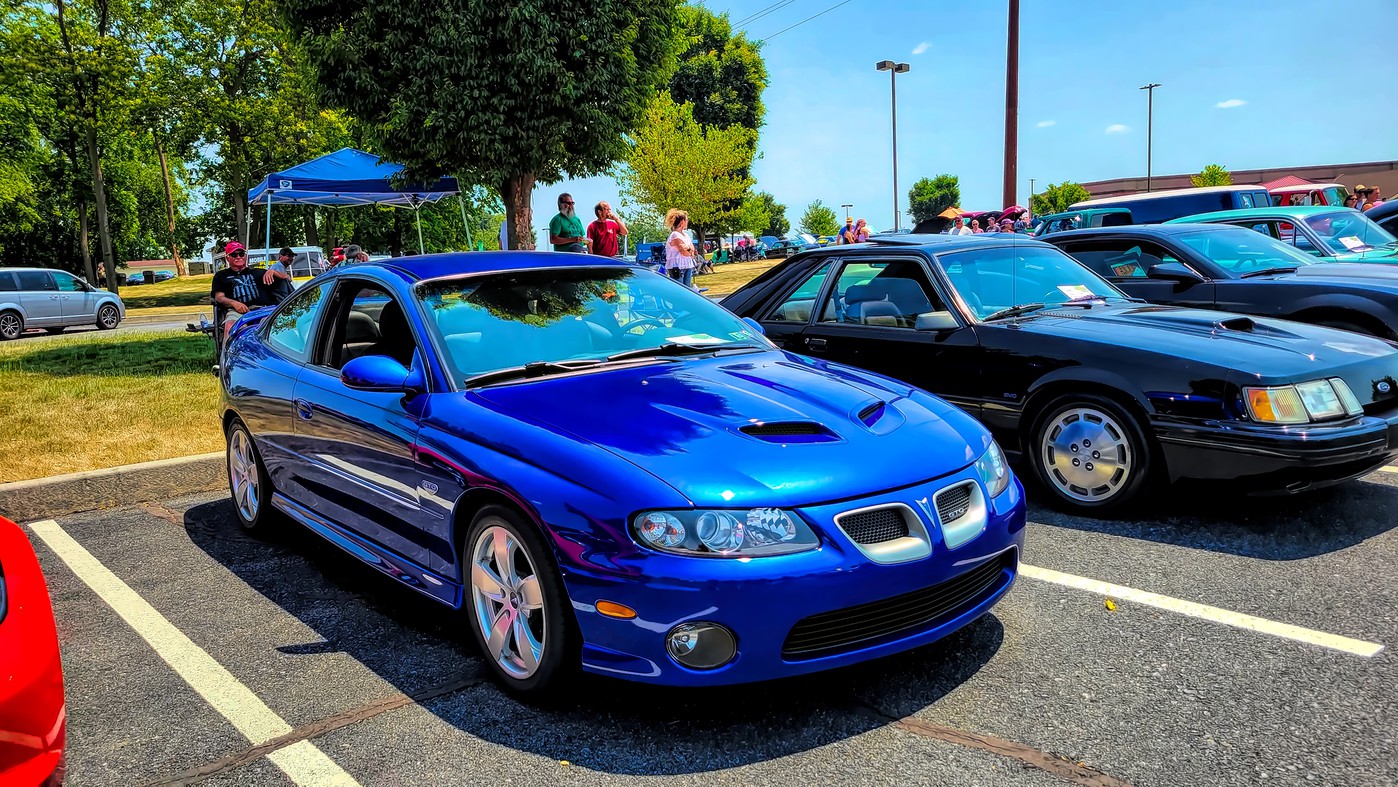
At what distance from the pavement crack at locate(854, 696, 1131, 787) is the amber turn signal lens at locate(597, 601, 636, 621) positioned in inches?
31.6

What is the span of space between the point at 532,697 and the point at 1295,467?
135 inches

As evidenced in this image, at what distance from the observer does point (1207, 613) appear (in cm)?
356

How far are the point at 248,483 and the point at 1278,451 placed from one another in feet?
16.3

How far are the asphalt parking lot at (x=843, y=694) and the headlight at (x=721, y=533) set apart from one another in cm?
58

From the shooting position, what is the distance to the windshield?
435 inches

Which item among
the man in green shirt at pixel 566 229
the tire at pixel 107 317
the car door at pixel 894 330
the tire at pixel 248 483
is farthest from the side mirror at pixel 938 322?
the tire at pixel 107 317

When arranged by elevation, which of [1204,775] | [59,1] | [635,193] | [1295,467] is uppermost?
[59,1]

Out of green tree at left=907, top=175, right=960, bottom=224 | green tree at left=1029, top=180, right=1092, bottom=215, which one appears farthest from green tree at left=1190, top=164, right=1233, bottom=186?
green tree at left=907, top=175, right=960, bottom=224

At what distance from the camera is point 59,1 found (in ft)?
105

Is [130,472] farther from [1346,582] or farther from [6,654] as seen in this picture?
[1346,582]

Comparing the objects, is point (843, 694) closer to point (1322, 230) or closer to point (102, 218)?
point (1322, 230)

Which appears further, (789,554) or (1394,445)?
(1394,445)

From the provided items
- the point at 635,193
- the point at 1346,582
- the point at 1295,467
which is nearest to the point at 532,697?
the point at 1346,582

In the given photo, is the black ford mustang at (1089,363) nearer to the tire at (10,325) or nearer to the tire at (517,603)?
the tire at (517,603)
